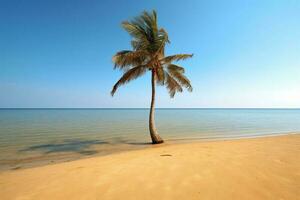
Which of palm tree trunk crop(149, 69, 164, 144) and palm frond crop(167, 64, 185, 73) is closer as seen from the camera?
palm tree trunk crop(149, 69, 164, 144)

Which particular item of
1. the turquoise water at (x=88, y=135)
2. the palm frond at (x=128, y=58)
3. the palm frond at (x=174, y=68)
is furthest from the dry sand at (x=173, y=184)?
the palm frond at (x=174, y=68)

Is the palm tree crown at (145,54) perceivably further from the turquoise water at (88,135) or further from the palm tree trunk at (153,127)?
the turquoise water at (88,135)

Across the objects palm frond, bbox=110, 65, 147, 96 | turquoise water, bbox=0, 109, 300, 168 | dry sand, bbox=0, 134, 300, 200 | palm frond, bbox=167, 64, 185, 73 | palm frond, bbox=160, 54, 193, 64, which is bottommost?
turquoise water, bbox=0, 109, 300, 168

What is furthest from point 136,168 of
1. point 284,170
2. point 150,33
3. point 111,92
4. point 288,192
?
point 150,33

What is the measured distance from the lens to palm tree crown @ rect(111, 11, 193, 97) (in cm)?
1045

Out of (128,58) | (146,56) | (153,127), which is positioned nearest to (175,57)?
(146,56)

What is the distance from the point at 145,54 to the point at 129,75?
1.83 m

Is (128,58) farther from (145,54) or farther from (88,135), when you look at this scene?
(88,135)

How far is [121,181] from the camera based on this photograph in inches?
136

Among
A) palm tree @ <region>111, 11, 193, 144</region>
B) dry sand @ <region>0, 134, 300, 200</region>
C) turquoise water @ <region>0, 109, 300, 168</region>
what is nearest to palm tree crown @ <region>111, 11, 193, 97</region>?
palm tree @ <region>111, 11, 193, 144</region>

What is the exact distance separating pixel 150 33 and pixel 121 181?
9.94 metres

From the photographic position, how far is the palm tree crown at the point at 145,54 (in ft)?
34.3

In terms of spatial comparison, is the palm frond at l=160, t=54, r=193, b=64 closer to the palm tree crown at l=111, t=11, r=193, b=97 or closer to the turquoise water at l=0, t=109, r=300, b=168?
the palm tree crown at l=111, t=11, r=193, b=97

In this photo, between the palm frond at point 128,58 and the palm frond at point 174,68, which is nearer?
the palm frond at point 128,58
